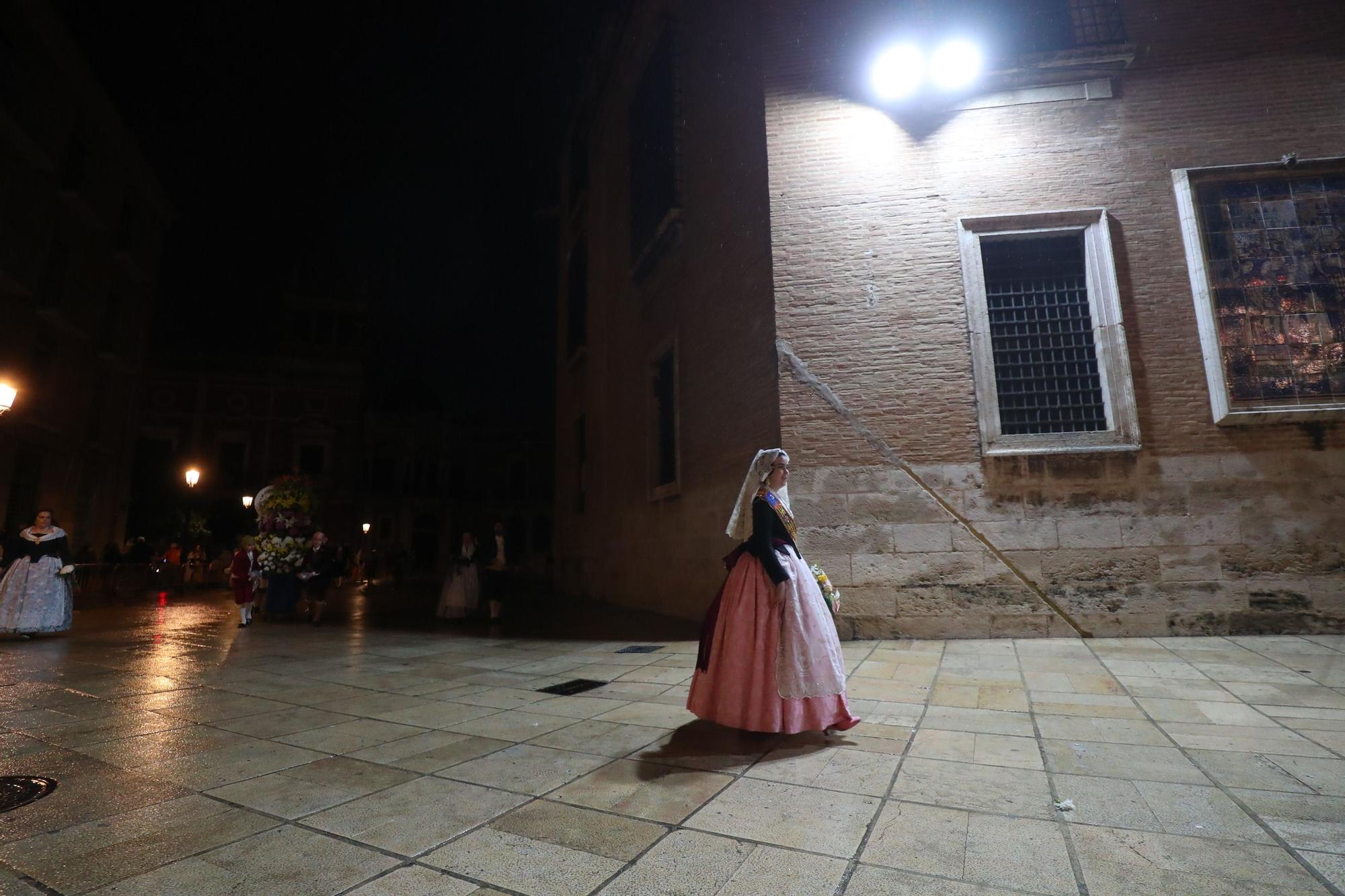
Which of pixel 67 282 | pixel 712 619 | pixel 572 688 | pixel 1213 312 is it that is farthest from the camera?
pixel 67 282

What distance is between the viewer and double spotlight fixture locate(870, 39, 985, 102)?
905 cm

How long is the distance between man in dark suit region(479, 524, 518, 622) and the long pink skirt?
7.23 m

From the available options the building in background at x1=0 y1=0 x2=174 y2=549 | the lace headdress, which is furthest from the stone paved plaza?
the building in background at x1=0 y1=0 x2=174 y2=549

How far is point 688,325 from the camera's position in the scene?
11.1 metres

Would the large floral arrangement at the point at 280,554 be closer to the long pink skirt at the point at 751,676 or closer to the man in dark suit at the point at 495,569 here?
the man in dark suit at the point at 495,569

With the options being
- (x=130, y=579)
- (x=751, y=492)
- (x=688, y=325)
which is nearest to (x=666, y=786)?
(x=751, y=492)

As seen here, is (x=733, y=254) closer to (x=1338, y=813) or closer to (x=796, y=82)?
(x=796, y=82)

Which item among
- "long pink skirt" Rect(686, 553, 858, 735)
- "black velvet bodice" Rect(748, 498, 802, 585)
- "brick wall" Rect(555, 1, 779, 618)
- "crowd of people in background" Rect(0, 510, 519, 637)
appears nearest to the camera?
"long pink skirt" Rect(686, 553, 858, 735)

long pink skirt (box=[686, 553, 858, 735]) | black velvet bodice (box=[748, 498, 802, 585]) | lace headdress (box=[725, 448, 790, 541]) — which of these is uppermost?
lace headdress (box=[725, 448, 790, 541])

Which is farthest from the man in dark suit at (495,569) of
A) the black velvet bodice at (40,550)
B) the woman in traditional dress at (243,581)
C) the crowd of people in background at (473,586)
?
the black velvet bodice at (40,550)

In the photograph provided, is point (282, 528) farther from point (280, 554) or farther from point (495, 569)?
point (495, 569)

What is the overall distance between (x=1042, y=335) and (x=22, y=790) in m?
10.1

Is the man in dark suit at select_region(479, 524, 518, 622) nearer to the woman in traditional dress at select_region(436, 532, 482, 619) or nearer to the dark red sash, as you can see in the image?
the woman in traditional dress at select_region(436, 532, 482, 619)

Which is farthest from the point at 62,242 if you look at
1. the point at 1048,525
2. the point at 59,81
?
the point at 1048,525
